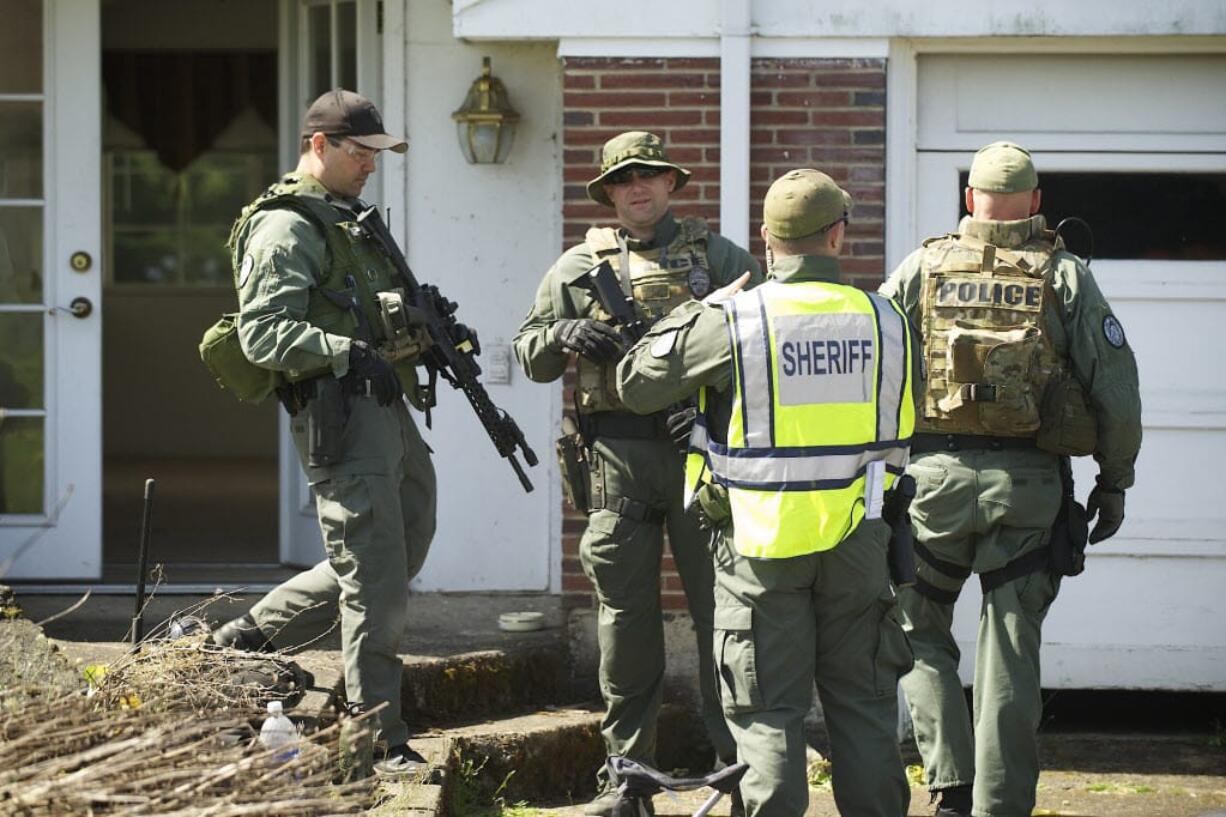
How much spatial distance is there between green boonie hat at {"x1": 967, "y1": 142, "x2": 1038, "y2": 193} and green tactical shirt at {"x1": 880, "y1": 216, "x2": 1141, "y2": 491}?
0.33ft

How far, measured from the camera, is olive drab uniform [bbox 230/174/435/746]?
214 inches

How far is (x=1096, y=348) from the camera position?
5.43 metres

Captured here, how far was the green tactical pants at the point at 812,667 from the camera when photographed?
470 cm

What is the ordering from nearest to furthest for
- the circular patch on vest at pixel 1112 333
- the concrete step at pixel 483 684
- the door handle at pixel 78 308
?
the circular patch on vest at pixel 1112 333 → the concrete step at pixel 483 684 → the door handle at pixel 78 308

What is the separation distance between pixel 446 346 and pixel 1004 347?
170 cm

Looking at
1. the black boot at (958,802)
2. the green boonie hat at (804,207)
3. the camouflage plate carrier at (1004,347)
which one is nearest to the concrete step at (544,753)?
the black boot at (958,802)

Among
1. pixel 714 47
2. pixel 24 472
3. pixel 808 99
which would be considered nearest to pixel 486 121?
pixel 714 47

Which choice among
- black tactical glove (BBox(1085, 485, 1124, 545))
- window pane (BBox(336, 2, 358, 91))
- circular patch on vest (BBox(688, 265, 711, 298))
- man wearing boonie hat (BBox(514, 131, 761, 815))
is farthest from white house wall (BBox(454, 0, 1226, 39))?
black tactical glove (BBox(1085, 485, 1124, 545))

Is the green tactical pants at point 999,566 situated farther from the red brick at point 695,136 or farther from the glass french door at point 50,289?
the glass french door at point 50,289

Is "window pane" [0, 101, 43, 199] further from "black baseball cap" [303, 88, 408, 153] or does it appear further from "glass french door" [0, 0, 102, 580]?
"black baseball cap" [303, 88, 408, 153]

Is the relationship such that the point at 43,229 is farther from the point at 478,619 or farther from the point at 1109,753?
the point at 1109,753

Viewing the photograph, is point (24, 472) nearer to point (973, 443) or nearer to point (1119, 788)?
point (973, 443)

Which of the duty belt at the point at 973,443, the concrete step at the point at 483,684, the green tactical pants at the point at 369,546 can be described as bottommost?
the concrete step at the point at 483,684

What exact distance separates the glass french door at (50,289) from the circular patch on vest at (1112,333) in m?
4.43
